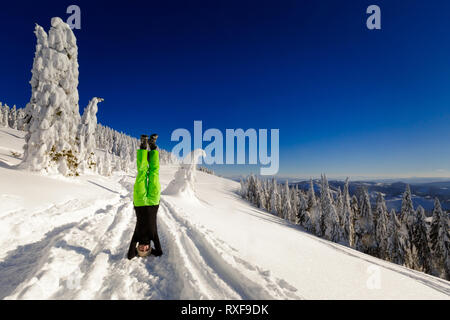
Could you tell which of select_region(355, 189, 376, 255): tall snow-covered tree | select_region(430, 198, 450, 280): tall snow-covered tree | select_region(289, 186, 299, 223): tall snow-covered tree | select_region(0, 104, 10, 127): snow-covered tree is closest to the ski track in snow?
select_region(430, 198, 450, 280): tall snow-covered tree

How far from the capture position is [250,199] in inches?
2985

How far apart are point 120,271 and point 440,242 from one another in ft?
132

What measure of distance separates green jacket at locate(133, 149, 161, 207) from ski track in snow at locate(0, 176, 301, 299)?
1158 millimetres

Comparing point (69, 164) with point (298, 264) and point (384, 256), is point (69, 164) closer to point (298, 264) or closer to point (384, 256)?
point (298, 264)

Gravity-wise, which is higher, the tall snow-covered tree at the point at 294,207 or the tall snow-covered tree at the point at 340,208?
the tall snow-covered tree at the point at 340,208

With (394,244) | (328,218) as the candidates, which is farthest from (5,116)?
(394,244)

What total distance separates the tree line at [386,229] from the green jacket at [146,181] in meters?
37.8

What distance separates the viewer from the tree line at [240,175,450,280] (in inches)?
1045

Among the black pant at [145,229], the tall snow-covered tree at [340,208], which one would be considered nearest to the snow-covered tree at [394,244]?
the tall snow-covered tree at [340,208]

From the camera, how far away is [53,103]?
15.5 meters

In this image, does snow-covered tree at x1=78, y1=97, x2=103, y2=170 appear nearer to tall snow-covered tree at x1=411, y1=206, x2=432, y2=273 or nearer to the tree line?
the tree line

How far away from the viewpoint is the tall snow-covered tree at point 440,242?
82.8 feet

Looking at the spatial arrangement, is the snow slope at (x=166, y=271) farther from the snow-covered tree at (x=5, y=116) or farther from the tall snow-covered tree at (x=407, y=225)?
the snow-covered tree at (x=5, y=116)
